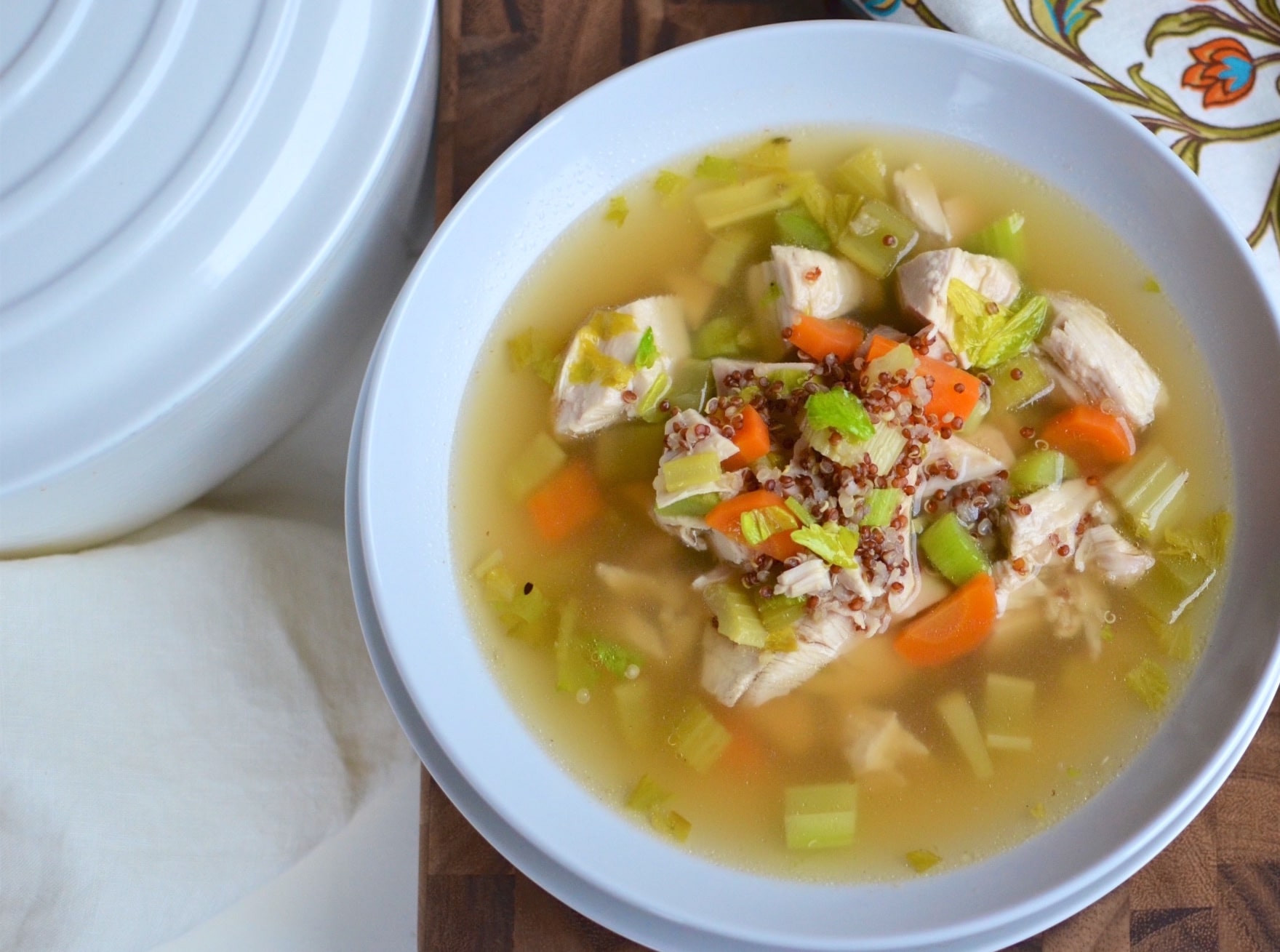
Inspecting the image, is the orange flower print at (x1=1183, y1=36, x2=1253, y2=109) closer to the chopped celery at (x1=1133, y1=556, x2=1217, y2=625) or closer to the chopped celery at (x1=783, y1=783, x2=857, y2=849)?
the chopped celery at (x1=1133, y1=556, x2=1217, y2=625)

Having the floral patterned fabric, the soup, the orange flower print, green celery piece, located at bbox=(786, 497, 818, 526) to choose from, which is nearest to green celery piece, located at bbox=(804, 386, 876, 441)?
the soup

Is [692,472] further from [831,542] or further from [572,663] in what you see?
[572,663]

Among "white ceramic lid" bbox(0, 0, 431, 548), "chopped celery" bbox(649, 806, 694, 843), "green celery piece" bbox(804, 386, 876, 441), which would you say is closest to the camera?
"white ceramic lid" bbox(0, 0, 431, 548)

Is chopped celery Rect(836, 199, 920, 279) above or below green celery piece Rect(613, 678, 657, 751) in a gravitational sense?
above

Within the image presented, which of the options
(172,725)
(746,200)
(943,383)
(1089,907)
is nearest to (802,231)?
(746,200)

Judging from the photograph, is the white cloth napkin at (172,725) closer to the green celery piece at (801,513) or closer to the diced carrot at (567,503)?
the diced carrot at (567,503)

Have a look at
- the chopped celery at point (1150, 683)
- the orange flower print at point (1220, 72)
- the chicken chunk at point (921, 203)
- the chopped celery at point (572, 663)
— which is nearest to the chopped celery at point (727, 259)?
the chicken chunk at point (921, 203)

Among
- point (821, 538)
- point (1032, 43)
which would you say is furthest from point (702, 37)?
point (821, 538)
